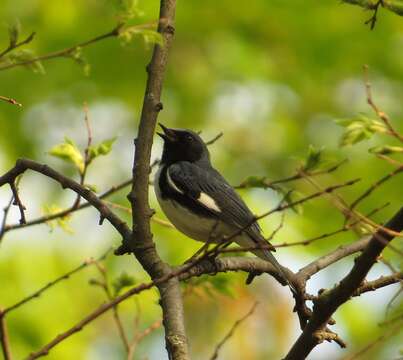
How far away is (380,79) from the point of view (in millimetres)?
6984

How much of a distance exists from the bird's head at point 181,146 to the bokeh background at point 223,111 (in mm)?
659

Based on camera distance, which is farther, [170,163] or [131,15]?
[170,163]

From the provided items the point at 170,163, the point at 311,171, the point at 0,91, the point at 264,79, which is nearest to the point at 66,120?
the point at 0,91

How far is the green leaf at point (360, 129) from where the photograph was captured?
239 cm

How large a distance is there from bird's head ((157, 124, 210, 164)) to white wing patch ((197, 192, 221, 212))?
0.78m

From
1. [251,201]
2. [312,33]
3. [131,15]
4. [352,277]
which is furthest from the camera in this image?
[312,33]

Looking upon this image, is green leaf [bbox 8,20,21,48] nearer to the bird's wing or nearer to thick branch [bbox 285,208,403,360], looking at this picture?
thick branch [bbox 285,208,403,360]

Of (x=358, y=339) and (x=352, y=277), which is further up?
(x=358, y=339)

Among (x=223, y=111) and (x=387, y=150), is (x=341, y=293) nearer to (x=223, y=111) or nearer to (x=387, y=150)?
(x=387, y=150)

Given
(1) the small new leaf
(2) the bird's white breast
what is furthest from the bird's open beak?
(1) the small new leaf

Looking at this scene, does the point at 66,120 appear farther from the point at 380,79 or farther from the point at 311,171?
the point at 311,171

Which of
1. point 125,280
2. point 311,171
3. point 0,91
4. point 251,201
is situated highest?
point 0,91

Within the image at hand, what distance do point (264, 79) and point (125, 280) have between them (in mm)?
3544

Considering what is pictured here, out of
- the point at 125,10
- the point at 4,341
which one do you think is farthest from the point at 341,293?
the point at 125,10
